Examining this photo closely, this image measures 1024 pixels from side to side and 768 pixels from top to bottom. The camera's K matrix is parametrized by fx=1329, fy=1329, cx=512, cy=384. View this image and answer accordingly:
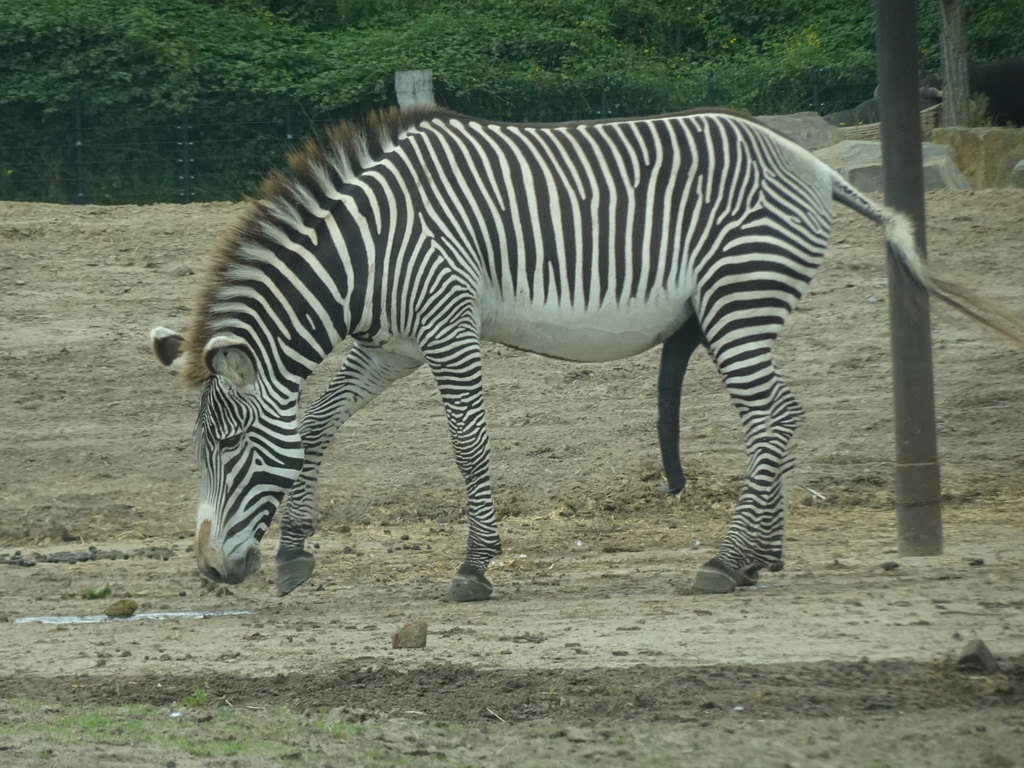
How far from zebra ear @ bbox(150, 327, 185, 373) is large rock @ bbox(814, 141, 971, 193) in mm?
8509

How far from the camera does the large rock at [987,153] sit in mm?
15508

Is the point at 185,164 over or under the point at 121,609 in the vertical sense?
over

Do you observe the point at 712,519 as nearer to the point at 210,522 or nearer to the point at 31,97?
the point at 210,522

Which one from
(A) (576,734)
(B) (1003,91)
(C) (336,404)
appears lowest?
(A) (576,734)

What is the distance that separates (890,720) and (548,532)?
167 inches

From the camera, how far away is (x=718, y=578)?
6.43 meters

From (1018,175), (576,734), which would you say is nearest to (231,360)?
(576,734)

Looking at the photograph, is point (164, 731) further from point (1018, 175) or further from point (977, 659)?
point (1018, 175)

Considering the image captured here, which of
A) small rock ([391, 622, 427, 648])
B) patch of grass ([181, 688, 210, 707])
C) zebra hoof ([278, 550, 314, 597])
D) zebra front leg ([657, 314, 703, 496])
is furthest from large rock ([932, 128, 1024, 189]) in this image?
patch of grass ([181, 688, 210, 707])

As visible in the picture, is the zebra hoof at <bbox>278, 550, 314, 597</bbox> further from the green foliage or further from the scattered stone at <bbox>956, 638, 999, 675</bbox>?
the green foliage

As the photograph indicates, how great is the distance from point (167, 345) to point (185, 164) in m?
10.4

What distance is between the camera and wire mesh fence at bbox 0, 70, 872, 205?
1645cm

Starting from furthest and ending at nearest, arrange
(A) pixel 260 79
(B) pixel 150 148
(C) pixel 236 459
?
(A) pixel 260 79
(B) pixel 150 148
(C) pixel 236 459

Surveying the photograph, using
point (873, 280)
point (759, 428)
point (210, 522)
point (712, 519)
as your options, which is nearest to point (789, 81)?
point (873, 280)
